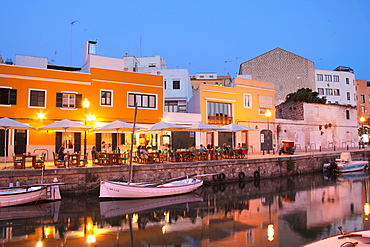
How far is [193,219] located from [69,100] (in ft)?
46.2

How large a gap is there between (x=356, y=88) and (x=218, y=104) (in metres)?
46.9

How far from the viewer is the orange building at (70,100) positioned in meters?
19.5

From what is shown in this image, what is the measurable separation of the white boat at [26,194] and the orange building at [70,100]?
22.0ft

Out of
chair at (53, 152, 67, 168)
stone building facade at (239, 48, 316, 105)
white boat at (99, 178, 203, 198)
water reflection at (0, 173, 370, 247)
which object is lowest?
water reflection at (0, 173, 370, 247)

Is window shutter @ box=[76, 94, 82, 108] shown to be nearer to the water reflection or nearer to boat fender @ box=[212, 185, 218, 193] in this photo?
the water reflection

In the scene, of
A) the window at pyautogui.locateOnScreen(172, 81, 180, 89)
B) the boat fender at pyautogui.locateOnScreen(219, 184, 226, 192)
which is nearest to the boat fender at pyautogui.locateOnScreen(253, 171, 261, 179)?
the boat fender at pyautogui.locateOnScreen(219, 184, 226, 192)

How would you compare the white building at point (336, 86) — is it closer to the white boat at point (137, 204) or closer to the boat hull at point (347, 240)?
the white boat at point (137, 204)

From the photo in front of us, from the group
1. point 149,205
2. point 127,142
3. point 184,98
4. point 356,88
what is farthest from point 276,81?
point 149,205

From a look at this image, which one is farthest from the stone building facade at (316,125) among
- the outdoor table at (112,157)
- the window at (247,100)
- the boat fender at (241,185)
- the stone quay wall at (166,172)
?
the outdoor table at (112,157)

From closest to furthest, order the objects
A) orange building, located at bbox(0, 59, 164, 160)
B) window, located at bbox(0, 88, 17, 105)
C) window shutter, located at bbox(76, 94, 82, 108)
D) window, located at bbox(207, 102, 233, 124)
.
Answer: window, located at bbox(0, 88, 17, 105) → orange building, located at bbox(0, 59, 164, 160) → window shutter, located at bbox(76, 94, 82, 108) → window, located at bbox(207, 102, 233, 124)

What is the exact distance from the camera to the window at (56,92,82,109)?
2091cm

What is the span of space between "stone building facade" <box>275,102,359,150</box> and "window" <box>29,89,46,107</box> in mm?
23238

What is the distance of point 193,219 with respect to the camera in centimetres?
1146

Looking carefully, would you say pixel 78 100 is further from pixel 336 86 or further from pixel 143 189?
pixel 336 86
